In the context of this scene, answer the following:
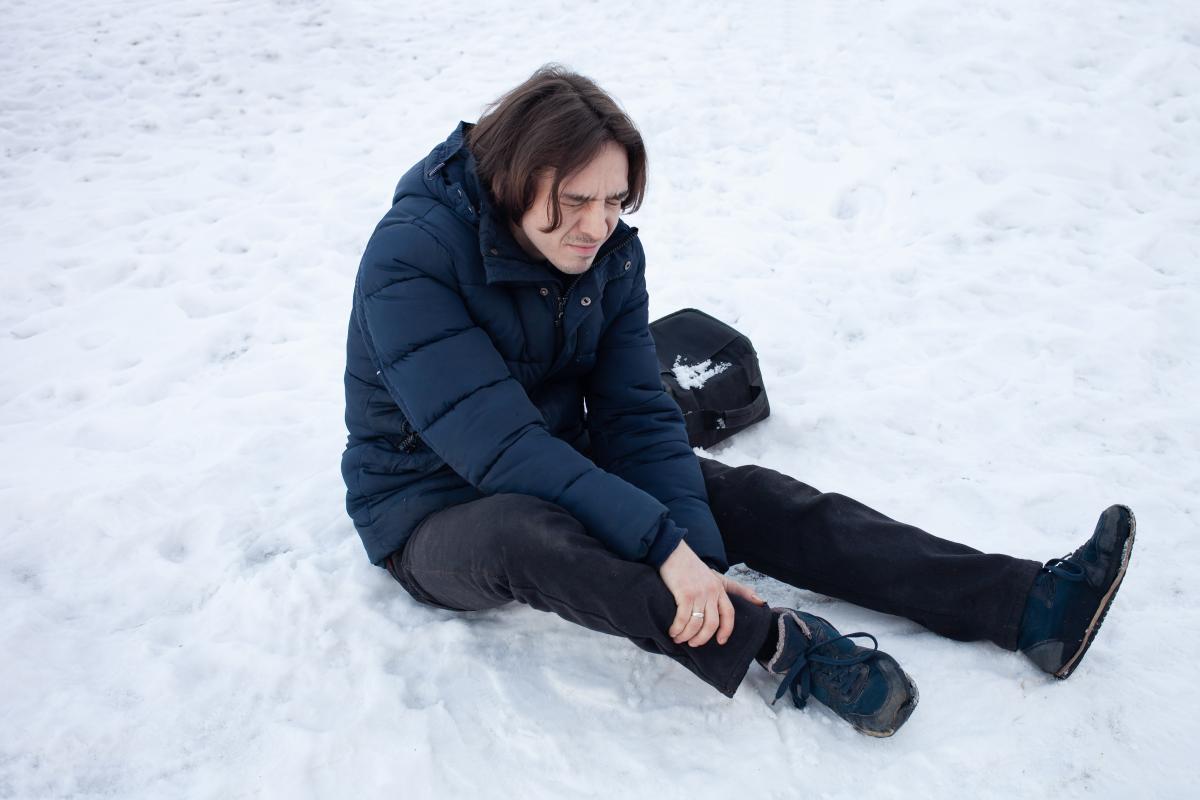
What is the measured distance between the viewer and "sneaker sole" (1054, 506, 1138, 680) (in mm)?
2082

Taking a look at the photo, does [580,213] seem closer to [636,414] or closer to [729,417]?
[636,414]

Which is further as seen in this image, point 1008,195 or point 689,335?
Result: point 1008,195

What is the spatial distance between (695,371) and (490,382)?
1.39 m

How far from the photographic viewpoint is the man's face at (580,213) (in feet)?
6.81

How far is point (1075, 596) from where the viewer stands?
214 cm

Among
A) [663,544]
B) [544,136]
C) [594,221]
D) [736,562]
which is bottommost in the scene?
[736,562]

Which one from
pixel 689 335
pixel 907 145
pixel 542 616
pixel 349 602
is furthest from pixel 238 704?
pixel 907 145

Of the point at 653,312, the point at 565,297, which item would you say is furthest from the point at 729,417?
the point at 565,297

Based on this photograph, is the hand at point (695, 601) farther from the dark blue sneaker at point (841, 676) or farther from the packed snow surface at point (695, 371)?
the packed snow surface at point (695, 371)

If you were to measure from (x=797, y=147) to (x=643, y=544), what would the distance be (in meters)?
4.14

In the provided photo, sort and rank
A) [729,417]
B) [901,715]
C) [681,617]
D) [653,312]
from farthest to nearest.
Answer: [653,312] < [729,417] < [901,715] < [681,617]

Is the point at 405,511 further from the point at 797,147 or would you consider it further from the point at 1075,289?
the point at 797,147

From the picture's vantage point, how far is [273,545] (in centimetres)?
281

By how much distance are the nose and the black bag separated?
45.4 inches
